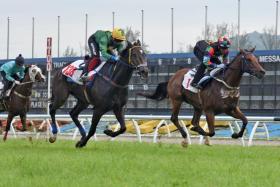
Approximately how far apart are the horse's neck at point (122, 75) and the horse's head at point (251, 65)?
82.7 inches

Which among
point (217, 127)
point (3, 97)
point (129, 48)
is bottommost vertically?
point (217, 127)

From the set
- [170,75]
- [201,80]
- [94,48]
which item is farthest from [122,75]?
[170,75]

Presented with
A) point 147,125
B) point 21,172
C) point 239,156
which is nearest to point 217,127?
point 147,125

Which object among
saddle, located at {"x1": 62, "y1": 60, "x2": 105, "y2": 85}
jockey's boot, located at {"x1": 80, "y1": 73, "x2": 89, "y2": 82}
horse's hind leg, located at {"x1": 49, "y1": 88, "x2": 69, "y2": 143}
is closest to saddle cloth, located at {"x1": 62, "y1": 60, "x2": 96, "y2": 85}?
saddle, located at {"x1": 62, "y1": 60, "x2": 105, "y2": 85}

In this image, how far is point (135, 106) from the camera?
29.1m

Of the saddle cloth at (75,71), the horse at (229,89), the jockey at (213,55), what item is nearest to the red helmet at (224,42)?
the jockey at (213,55)

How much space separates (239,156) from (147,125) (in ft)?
45.8

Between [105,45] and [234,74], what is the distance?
95.3 inches

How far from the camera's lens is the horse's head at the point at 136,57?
11.7m

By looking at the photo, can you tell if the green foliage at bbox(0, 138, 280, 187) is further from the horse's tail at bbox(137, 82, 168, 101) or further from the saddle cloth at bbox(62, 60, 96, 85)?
the horse's tail at bbox(137, 82, 168, 101)

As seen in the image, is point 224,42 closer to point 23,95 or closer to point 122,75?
point 122,75

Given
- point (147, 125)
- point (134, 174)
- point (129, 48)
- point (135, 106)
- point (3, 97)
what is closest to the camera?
point (134, 174)

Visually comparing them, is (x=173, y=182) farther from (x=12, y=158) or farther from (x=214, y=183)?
(x=12, y=158)

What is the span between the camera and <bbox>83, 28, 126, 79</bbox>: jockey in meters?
12.4
